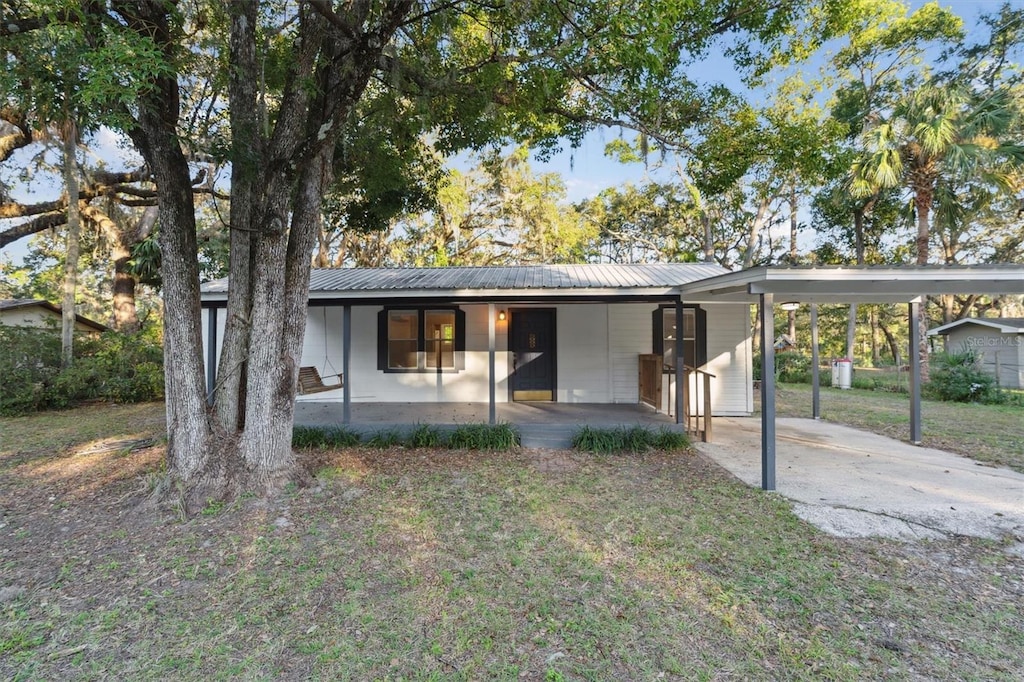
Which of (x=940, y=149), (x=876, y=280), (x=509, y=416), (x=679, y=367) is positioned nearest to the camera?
(x=876, y=280)

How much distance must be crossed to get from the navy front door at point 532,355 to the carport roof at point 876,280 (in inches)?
135

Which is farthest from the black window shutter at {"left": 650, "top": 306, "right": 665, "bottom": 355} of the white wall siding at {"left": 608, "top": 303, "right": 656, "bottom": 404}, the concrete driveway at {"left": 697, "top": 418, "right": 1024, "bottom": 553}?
the concrete driveway at {"left": 697, "top": 418, "right": 1024, "bottom": 553}

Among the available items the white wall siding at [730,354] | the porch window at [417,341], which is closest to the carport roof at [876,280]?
the white wall siding at [730,354]

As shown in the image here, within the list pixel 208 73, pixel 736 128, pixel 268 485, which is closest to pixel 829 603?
pixel 268 485

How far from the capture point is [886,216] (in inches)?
628

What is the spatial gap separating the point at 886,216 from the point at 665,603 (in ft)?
62.2

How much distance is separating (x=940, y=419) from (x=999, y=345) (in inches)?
410

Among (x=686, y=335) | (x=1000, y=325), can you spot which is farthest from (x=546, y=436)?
(x=1000, y=325)

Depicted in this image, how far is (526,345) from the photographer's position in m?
8.56

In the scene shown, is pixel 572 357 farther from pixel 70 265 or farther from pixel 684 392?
pixel 70 265

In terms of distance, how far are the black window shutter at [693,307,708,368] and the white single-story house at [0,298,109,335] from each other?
15.3 meters

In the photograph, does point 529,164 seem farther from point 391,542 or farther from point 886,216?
point 391,542

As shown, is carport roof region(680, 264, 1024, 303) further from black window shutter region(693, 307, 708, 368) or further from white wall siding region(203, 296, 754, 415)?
white wall siding region(203, 296, 754, 415)

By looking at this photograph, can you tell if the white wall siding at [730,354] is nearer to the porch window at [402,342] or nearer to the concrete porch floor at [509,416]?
the concrete porch floor at [509,416]
